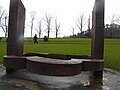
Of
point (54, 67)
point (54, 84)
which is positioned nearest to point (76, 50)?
point (54, 84)

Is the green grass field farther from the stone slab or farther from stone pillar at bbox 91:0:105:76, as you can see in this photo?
the stone slab

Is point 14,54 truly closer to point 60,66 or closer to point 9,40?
point 9,40

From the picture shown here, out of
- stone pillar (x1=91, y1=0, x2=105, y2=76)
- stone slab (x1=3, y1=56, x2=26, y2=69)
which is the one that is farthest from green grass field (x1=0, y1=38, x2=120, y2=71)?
stone slab (x1=3, y1=56, x2=26, y2=69)

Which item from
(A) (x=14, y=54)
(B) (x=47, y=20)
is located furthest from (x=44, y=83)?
(B) (x=47, y=20)

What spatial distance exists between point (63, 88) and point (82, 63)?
1.62m

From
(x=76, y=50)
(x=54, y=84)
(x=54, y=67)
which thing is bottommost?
(x=54, y=84)

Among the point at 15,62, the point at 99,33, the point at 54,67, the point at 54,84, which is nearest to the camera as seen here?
the point at 54,67

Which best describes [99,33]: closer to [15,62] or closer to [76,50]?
[15,62]

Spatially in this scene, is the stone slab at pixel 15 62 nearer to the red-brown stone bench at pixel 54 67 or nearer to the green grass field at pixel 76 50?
the red-brown stone bench at pixel 54 67

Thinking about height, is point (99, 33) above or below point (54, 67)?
above

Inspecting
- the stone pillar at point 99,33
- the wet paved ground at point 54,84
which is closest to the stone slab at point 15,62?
the wet paved ground at point 54,84

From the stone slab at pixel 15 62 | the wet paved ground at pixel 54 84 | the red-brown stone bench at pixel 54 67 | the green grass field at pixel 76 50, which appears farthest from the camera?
the green grass field at pixel 76 50

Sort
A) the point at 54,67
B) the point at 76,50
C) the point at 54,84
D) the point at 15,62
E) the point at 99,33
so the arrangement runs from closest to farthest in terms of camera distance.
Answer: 1. the point at 54,67
2. the point at 54,84
3. the point at 15,62
4. the point at 99,33
5. the point at 76,50

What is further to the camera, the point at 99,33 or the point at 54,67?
the point at 99,33
